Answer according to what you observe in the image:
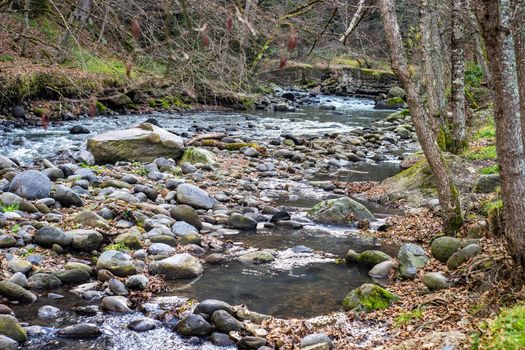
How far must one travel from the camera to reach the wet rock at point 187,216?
8.40 meters

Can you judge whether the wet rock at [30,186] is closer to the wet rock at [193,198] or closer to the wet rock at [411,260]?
the wet rock at [193,198]

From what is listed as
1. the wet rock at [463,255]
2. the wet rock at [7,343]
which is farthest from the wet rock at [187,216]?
the wet rock at [7,343]

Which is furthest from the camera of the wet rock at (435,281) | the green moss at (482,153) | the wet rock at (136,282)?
the green moss at (482,153)

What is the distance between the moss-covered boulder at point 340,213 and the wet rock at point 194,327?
4427mm

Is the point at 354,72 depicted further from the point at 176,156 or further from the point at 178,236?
the point at 178,236

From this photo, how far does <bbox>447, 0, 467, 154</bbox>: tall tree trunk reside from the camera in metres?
12.1

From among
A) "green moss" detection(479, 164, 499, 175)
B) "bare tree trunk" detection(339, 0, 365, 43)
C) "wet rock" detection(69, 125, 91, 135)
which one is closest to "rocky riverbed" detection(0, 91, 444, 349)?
"wet rock" detection(69, 125, 91, 135)

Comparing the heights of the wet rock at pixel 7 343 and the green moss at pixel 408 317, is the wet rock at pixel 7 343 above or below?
below

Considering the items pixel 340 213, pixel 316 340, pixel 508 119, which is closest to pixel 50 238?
pixel 316 340

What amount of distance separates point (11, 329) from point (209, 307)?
1737mm

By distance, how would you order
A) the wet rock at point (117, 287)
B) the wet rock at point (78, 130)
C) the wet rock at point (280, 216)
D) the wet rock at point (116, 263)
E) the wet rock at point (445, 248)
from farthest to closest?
the wet rock at point (78, 130)
the wet rock at point (280, 216)
the wet rock at point (445, 248)
the wet rock at point (116, 263)
the wet rock at point (117, 287)

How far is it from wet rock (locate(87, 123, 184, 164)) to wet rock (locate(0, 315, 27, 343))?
8348 millimetres

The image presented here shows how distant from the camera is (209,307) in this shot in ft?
17.6

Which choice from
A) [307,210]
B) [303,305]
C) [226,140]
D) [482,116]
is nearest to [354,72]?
[482,116]
